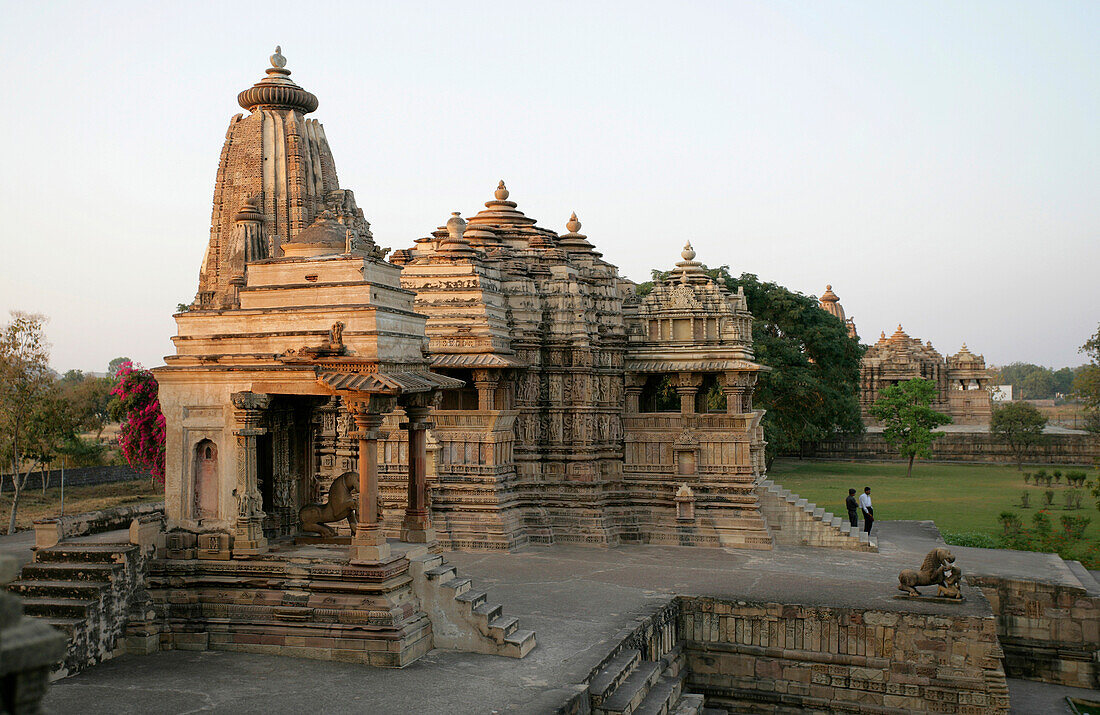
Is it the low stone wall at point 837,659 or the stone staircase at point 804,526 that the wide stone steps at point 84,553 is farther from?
the stone staircase at point 804,526

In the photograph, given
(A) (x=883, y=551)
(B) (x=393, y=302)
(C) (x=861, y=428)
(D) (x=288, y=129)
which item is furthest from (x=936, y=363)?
(B) (x=393, y=302)

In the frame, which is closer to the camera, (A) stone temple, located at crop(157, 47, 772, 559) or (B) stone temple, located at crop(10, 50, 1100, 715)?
(B) stone temple, located at crop(10, 50, 1100, 715)

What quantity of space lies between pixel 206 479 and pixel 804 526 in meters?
12.4

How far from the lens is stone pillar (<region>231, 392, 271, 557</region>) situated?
11688 millimetres

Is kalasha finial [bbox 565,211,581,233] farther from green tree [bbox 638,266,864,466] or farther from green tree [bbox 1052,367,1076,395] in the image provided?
green tree [bbox 1052,367,1076,395]

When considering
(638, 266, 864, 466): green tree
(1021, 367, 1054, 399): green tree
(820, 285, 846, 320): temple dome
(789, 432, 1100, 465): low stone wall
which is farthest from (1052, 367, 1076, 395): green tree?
(638, 266, 864, 466): green tree

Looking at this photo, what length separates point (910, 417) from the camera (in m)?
40.6

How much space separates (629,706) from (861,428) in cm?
3381

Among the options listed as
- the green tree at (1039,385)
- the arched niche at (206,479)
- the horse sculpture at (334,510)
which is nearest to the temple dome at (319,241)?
the arched niche at (206,479)

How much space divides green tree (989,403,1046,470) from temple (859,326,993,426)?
14.3 m

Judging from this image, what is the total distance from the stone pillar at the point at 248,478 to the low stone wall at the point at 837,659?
21.1ft

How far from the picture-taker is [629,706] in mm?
10469

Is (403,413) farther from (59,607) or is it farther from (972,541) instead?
(972,541)

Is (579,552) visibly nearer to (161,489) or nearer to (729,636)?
(729,636)
